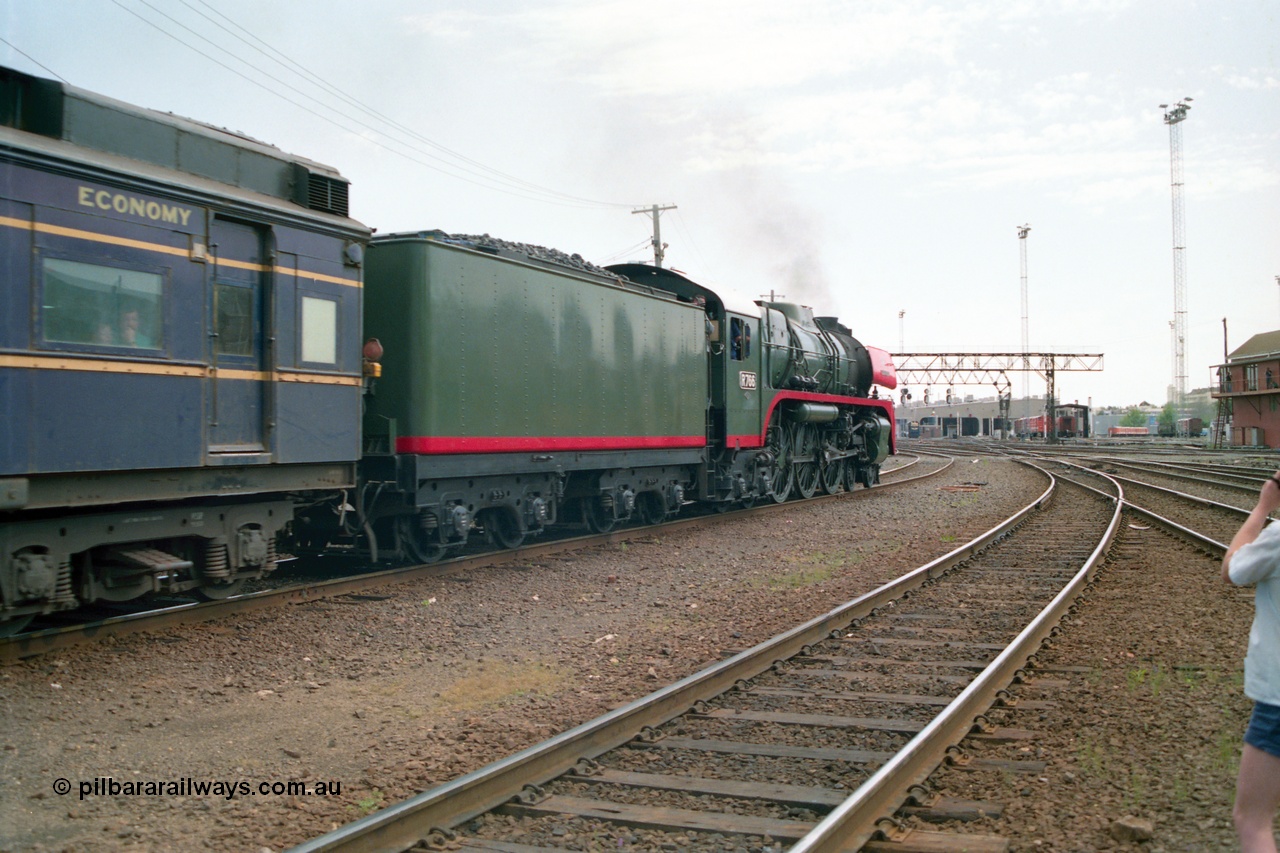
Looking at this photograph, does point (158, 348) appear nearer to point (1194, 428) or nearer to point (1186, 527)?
point (1186, 527)

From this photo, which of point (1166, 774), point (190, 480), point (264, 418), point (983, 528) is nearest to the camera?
point (1166, 774)

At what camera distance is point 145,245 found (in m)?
6.46

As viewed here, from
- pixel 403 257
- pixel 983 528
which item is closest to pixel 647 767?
pixel 403 257

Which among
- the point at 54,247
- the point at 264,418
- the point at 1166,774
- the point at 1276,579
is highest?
the point at 54,247

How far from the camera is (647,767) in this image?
453cm

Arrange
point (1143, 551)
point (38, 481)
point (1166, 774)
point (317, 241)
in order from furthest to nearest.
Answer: point (1143, 551) < point (317, 241) < point (38, 481) < point (1166, 774)

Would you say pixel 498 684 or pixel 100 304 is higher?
pixel 100 304

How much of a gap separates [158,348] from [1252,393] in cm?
6157

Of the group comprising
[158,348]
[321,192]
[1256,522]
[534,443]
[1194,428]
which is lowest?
[1256,522]

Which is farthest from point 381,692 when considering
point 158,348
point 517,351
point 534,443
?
point 517,351

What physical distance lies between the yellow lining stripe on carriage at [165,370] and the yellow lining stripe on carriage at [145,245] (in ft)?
2.56

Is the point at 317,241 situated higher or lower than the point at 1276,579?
higher

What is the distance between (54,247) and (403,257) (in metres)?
3.45

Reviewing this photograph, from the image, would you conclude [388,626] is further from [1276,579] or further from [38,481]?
[1276,579]
